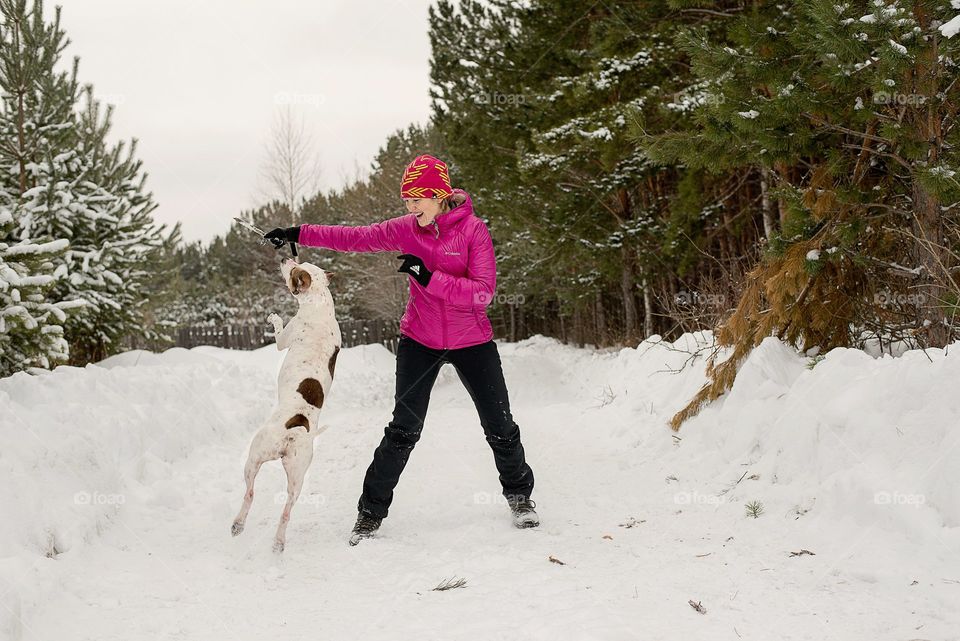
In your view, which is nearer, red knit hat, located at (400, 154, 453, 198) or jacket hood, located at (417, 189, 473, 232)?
red knit hat, located at (400, 154, 453, 198)

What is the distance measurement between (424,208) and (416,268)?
0.51 m

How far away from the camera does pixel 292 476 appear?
3.84m

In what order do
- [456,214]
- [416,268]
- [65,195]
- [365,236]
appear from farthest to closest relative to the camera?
[65,195], [365,236], [456,214], [416,268]

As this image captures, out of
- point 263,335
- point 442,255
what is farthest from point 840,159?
point 263,335

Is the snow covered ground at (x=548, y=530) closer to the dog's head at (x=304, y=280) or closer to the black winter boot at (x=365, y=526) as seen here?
the black winter boot at (x=365, y=526)

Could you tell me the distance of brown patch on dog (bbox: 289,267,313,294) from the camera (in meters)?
4.20

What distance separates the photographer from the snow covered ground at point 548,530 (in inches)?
113

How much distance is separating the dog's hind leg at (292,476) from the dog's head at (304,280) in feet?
3.11

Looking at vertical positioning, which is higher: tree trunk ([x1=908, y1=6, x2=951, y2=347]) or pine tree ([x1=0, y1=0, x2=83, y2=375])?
pine tree ([x1=0, y1=0, x2=83, y2=375])

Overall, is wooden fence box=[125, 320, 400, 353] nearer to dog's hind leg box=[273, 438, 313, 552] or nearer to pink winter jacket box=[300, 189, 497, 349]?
pink winter jacket box=[300, 189, 497, 349]

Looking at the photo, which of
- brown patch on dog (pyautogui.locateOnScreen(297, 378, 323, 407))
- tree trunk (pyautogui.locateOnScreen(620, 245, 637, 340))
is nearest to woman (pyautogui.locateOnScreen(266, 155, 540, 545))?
brown patch on dog (pyautogui.locateOnScreen(297, 378, 323, 407))

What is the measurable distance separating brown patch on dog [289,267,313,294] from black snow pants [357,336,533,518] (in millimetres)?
709

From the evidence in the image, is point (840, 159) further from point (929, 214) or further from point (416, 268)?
point (416, 268)

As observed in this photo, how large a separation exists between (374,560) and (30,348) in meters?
5.14
